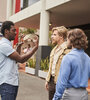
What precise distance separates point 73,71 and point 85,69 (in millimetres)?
173

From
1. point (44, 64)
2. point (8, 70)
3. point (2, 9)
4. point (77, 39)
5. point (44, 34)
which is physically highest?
point (2, 9)

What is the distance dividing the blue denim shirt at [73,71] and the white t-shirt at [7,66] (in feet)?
2.36

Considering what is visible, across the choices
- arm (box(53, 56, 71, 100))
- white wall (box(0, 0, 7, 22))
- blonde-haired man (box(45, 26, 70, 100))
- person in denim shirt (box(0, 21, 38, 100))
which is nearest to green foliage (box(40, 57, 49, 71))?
blonde-haired man (box(45, 26, 70, 100))

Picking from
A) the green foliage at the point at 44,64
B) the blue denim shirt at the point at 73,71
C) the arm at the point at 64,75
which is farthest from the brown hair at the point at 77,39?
the green foliage at the point at 44,64

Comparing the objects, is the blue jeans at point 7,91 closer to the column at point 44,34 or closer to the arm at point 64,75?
the arm at point 64,75

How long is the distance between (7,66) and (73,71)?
0.96m

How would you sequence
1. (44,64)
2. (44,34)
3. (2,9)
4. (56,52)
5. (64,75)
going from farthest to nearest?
(2,9) → (44,34) → (44,64) → (56,52) → (64,75)

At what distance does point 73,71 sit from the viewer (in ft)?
7.66

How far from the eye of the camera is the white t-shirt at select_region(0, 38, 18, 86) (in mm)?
2711

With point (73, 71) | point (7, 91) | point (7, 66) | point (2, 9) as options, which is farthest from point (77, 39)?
point (2, 9)

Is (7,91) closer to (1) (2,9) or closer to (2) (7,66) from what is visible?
(2) (7,66)

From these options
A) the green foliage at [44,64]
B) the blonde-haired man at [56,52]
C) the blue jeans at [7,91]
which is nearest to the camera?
the blue jeans at [7,91]

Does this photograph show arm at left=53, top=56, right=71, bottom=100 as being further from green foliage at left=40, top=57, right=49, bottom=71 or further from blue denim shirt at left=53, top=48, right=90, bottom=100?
green foliage at left=40, top=57, right=49, bottom=71

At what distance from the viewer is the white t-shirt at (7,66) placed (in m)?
2.71
